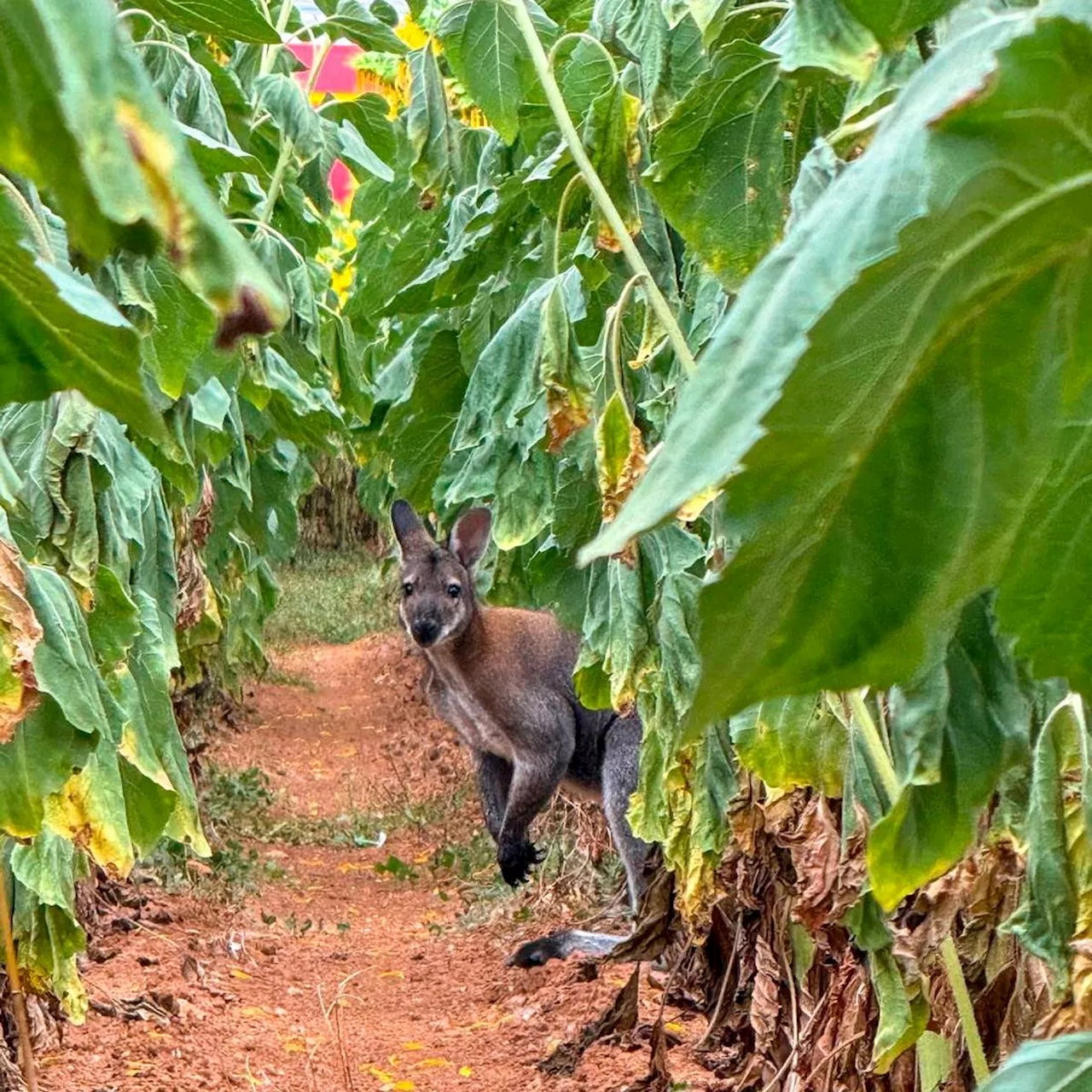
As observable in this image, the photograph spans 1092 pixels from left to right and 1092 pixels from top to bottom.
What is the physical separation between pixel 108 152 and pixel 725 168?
145 centimetres

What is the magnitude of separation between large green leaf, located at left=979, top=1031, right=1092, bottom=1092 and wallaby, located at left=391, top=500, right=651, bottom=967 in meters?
4.93

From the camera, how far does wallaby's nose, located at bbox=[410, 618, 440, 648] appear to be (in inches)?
237

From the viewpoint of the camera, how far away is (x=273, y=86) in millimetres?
4391

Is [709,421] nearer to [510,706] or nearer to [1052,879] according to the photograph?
[1052,879]

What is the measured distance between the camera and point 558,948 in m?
5.73

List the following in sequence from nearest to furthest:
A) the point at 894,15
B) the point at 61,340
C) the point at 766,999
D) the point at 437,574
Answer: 1. the point at 61,340
2. the point at 894,15
3. the point at 766,999
4. the point at 437,574

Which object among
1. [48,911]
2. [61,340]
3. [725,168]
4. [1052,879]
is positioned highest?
[61,340]

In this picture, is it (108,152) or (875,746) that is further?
(875,746)

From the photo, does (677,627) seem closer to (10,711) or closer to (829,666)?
(10,711)

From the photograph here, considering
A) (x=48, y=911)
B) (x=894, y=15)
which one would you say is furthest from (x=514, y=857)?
(x=894, y=15)

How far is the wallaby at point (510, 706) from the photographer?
19.0ft

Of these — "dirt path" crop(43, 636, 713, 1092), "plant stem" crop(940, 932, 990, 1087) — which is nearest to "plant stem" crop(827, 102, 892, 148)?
"plant stem" crop(940, 932, 990, 1087)

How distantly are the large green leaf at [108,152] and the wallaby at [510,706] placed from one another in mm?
5319

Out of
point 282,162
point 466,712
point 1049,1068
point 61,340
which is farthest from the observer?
point 466,712
